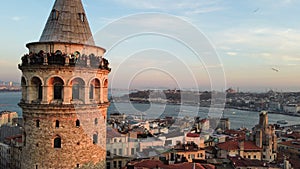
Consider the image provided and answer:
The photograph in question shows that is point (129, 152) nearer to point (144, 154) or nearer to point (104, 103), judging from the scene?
point (144, 154)

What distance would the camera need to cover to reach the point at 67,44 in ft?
44.5

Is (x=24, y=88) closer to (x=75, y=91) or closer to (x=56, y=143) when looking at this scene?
(x=75, y=91)

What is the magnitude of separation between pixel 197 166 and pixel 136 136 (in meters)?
13.9

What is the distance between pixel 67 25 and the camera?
13961mm

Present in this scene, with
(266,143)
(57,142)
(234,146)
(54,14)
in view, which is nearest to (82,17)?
(54,14)

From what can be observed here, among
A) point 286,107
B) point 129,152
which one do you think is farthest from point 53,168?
point 286,107

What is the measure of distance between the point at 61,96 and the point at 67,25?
123 inches

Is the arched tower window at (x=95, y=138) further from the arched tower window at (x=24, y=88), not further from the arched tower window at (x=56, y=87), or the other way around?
the arched tower window at (x=24, y=88)

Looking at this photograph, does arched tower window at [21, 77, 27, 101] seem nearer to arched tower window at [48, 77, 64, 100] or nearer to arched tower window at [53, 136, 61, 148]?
arched tower window at [48, 77, 64, 100]

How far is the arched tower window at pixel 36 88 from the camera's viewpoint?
1353 centimetres

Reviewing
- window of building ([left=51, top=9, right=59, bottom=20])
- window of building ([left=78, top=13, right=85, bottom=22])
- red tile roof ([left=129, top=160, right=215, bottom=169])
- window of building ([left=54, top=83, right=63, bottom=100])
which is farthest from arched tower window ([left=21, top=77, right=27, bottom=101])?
red tile roof ([left=129, top=160, right=215, bottom=169])

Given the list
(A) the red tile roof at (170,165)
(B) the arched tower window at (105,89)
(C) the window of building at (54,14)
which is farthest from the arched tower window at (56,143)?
(A) the red tile roof at (170,165)

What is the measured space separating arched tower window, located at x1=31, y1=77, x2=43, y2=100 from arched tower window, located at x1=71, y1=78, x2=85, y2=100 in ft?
4.48

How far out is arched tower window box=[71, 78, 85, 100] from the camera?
13.7m
